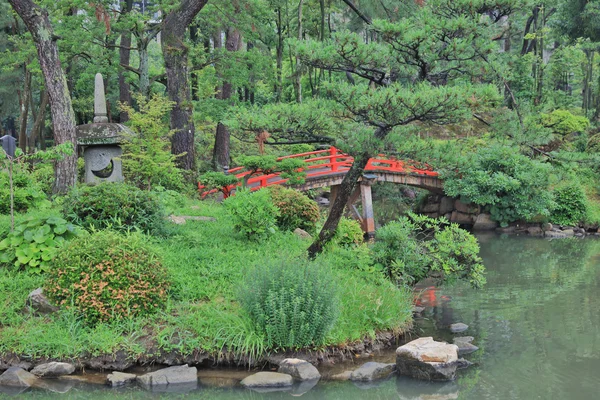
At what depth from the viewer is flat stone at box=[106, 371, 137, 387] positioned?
7.00m

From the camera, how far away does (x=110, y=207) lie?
9.26 meters

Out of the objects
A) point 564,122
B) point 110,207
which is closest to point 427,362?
point 110,207

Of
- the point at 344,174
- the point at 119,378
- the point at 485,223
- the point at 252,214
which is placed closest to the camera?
the point at 119,378

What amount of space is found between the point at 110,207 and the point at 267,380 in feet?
12.2

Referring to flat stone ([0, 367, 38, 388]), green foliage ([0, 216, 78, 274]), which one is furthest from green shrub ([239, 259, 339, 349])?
green foliage ([0, 216, 78, 274])

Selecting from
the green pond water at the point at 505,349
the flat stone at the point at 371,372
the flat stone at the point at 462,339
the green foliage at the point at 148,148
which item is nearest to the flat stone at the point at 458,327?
the green pond water at the point at 505,349

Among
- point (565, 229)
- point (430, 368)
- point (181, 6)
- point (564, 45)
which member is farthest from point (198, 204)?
point (564, 45)

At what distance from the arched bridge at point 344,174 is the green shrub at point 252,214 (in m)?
5.40

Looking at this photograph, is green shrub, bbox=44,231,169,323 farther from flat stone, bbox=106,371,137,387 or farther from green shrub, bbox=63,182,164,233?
green shrub, bbox=63,182,164,233

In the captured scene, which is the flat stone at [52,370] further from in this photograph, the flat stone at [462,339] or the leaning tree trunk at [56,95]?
the leaning tree trunk at [56,95]

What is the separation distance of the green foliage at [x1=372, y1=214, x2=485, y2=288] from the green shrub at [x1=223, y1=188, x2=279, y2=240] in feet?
5.90

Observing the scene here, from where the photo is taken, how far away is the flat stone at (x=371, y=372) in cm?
738

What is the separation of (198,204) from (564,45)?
73.5 ft

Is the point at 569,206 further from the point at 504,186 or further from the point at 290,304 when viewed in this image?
the point at 290,304
